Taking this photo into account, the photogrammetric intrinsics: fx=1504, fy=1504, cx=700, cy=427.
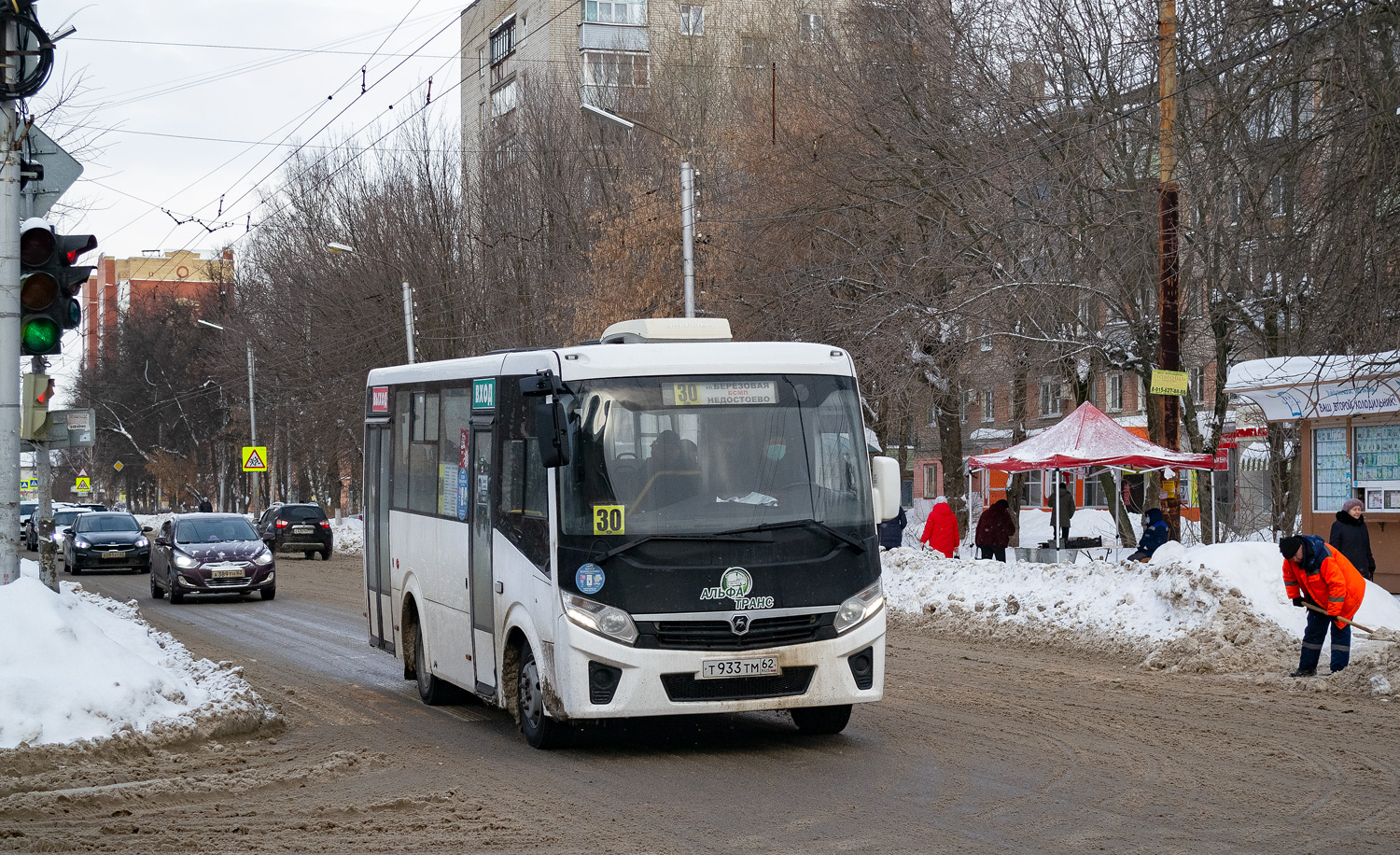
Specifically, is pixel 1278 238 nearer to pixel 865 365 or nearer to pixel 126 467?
pixel 865 365

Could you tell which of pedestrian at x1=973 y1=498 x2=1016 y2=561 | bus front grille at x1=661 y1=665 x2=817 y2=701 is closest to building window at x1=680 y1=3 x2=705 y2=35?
pedestrian at x1=973 y1=498 x2=1016 y2=561

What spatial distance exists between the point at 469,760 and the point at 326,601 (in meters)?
16.6

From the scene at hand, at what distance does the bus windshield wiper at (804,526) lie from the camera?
9.48 meters

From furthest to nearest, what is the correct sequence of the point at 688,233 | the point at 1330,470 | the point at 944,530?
the point at 688,233 → the point at 944,530 → the point at 1330,470

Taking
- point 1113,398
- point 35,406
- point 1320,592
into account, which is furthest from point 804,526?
point 1113,398

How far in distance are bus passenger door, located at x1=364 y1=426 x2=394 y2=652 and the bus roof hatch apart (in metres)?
3.19

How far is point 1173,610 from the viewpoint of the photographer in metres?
15.8

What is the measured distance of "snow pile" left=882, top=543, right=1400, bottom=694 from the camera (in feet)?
46.5

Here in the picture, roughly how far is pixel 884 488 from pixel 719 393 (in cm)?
133

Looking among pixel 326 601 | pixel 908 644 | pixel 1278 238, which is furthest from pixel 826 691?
pixel 326 601

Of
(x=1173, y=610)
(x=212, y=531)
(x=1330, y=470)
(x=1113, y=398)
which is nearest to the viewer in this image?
(x=1173, y=610)

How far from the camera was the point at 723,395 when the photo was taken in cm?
984

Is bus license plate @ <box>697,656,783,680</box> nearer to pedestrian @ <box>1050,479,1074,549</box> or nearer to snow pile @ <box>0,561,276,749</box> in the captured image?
snow pile @ <box>0,561,276,749</box>

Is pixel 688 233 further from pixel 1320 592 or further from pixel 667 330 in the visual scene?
pixel 667 330
